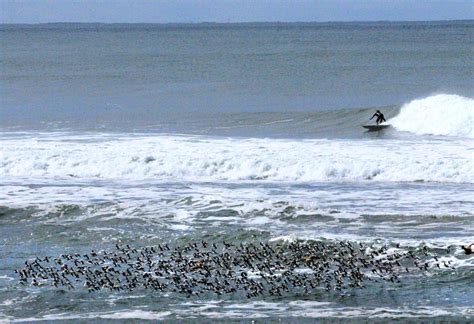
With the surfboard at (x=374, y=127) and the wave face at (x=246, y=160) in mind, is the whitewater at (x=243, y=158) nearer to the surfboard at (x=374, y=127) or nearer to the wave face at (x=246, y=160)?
the wave face at (x=246, y=160)

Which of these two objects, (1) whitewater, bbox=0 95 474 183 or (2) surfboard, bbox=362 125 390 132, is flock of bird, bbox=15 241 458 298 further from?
(2) surfboard, bbox=362 125 390 132

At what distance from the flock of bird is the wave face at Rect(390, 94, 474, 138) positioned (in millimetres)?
18803

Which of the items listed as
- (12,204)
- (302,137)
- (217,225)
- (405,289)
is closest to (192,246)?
(217,225)

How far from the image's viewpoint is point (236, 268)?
18.1 m

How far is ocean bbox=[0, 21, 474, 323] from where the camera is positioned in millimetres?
16578

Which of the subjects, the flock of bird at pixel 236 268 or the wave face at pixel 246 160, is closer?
the flock of bird at pixel 236 268

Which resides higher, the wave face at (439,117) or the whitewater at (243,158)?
the wave face at (439,117)

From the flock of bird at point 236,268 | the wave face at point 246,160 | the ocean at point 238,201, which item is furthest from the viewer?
the wave face at point 246,160

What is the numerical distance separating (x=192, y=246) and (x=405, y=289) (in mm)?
4857

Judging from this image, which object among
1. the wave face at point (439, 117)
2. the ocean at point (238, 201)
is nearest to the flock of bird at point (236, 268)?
the ocean at point (238, 201)

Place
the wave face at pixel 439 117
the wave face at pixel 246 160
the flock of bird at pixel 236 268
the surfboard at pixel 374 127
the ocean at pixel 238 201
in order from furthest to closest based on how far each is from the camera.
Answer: the surfboard at pixel 374 127 < the wave face at pixel 439 117 < the wave face at pixel 246 160 < the flock of bird at pixel 236 268 < the ocean at pixel 238 201

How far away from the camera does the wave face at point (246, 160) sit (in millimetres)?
28656

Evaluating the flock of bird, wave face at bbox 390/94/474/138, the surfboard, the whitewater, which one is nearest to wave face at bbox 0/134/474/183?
the whitewater

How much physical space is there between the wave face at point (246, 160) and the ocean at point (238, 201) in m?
0.07
